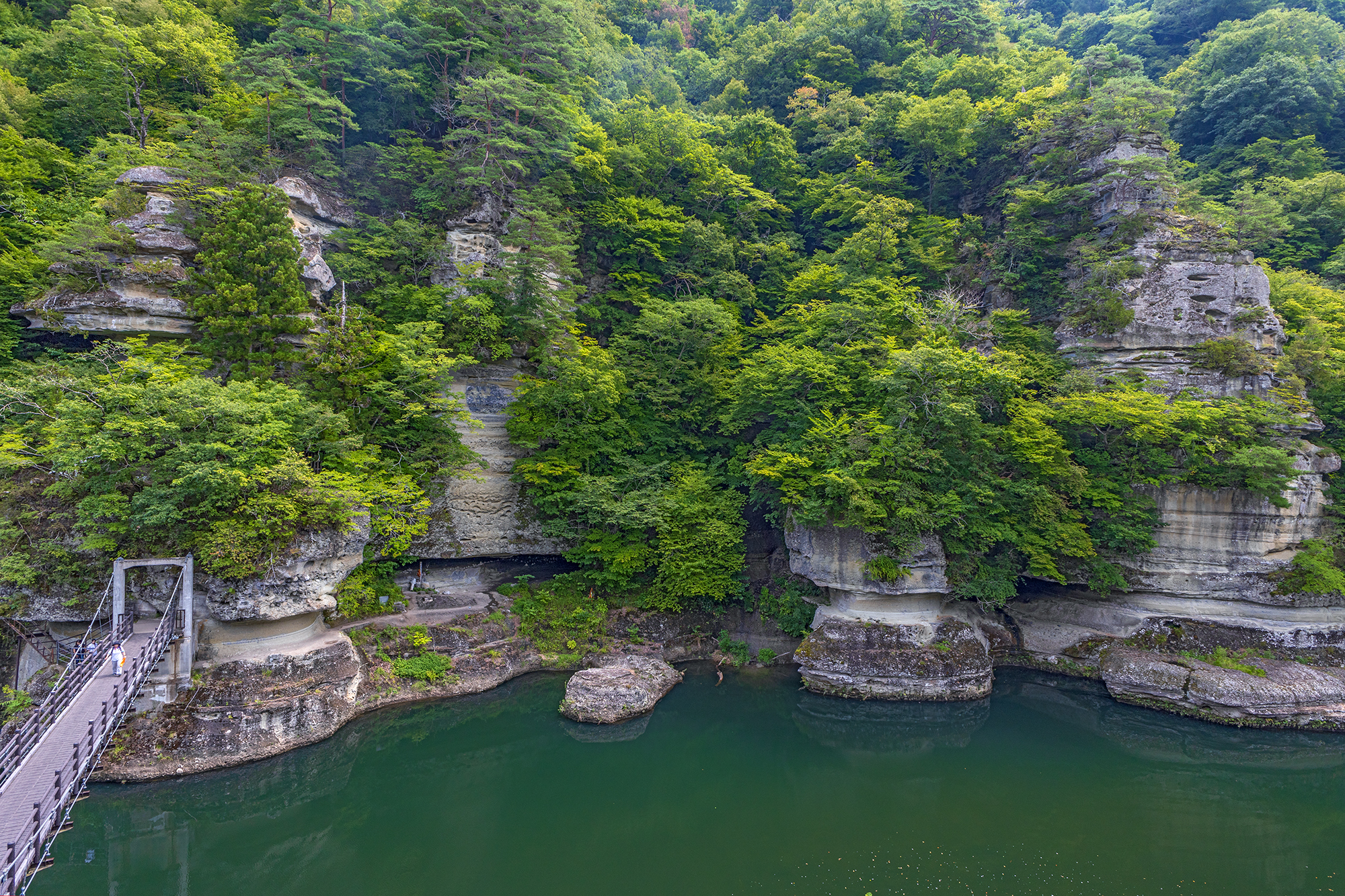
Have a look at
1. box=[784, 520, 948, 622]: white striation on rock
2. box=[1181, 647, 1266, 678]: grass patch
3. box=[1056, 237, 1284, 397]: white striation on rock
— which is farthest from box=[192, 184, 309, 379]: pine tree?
box=[1181, 647, 1266, 678]: grass patch

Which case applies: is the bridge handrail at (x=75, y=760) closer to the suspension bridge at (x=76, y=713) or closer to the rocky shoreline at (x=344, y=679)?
the suspension bridge at (x=76, y=713)

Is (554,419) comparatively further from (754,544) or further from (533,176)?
(533,176)

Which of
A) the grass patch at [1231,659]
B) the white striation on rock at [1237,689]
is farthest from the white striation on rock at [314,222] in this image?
the grass patch at [1231,659]

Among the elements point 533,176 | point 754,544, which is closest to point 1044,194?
point 754,544

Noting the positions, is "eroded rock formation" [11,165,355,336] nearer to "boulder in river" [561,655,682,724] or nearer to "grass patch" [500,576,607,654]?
"grass patch" [500,576,607,654]

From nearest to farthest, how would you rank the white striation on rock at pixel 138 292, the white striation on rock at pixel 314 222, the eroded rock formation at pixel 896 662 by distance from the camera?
the white striation on rock at pixel 138 292 → the eroded rock formation at pixel 896 662 → the white striation on rock at pixel 314 222

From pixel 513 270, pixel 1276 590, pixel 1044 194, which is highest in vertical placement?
pixel 1044 194

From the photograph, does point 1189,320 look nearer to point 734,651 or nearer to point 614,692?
point 734,651
